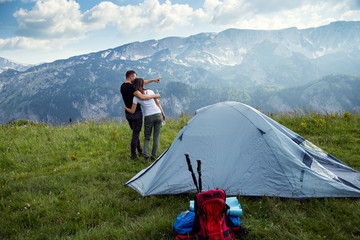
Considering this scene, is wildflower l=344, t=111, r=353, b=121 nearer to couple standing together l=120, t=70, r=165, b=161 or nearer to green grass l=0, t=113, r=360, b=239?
green grass l=0, t=113, r=360, b=239

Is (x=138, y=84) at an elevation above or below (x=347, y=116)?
above

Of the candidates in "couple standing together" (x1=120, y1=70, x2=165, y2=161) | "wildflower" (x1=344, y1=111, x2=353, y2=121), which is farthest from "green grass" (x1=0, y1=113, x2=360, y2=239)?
"couple standing together" (x1=120, y1=70, x2=165, y2=161)

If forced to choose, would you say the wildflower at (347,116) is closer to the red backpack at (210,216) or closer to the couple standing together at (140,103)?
the couple standing together at (140,103)

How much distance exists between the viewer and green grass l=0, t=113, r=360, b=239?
3822 mm

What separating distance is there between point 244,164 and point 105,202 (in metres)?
3.29

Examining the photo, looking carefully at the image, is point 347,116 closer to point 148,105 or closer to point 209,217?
point 148,105

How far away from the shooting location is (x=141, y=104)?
7.42m

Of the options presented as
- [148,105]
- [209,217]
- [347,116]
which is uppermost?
[148,105]

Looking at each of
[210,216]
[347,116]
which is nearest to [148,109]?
[210,216]

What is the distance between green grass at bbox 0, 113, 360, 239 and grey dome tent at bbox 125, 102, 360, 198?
256mm

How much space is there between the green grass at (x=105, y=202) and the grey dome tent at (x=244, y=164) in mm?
256

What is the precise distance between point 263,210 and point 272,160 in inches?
45.5

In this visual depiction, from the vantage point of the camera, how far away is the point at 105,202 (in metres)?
5.11

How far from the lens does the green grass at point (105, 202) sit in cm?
382
